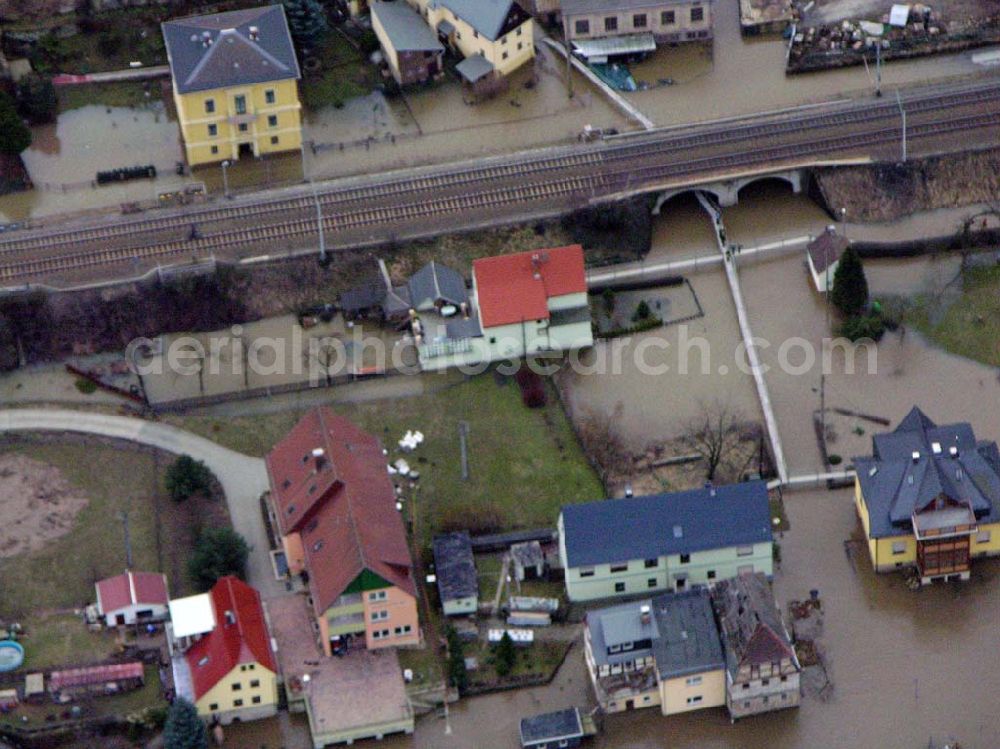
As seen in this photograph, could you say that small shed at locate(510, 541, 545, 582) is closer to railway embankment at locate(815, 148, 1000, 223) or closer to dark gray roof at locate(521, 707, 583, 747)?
dark gray roof at locate(521, 707, 583, 747)

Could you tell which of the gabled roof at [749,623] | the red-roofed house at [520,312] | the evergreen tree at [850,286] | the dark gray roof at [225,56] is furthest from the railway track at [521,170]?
the gabled roof at [749,623]

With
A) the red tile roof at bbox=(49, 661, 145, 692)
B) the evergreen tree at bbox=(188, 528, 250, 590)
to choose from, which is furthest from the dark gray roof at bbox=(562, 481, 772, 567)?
the red tile roof at bbox=(49, 661, 145, 692)

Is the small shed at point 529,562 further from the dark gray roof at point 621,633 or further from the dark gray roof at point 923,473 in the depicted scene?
the dark gray roof at point 923,473

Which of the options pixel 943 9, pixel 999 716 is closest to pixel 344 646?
pixel 999 716

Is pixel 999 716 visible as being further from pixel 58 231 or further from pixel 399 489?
pixel 58 231

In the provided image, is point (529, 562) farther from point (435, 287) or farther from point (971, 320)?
point (971, 320)

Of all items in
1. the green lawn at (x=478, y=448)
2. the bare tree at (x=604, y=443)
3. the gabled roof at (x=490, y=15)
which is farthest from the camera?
the gabled roof at (x=490, y=15)
